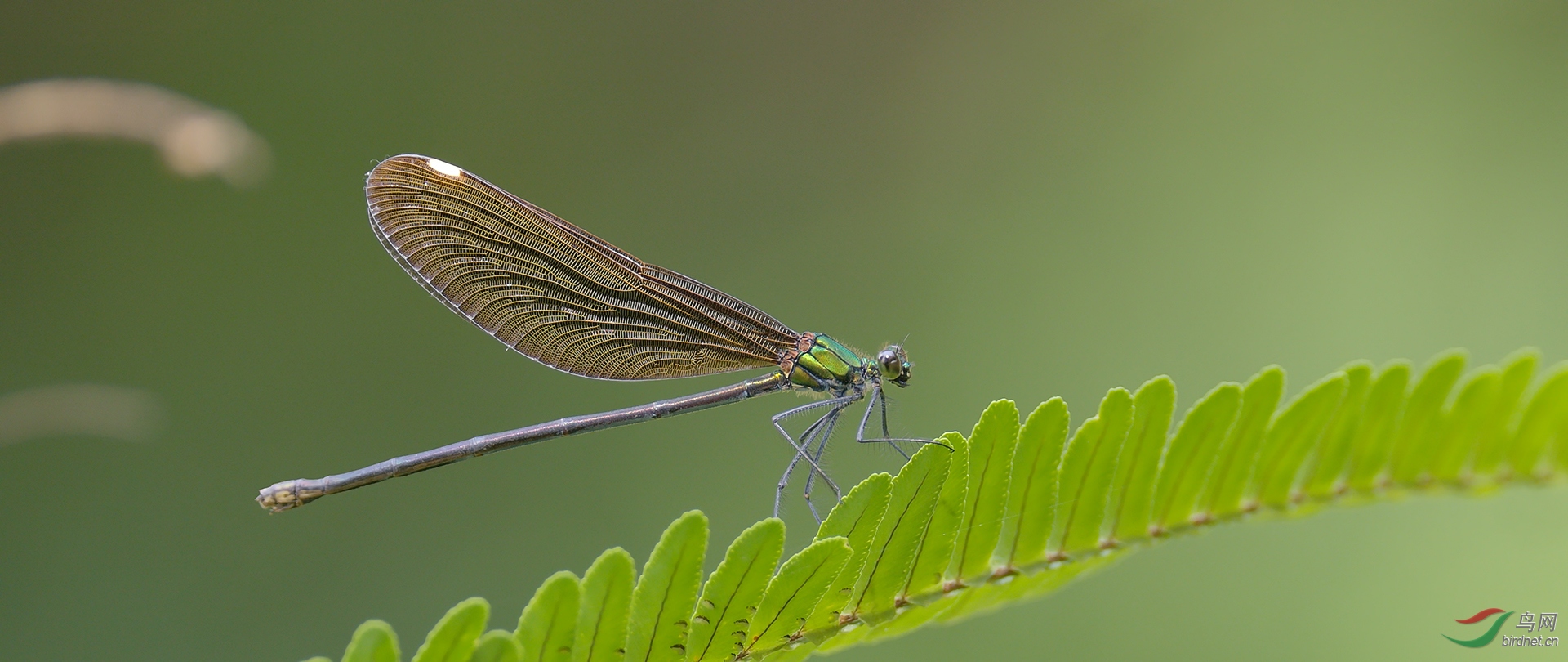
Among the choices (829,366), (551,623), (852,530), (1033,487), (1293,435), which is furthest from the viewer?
(829,366)

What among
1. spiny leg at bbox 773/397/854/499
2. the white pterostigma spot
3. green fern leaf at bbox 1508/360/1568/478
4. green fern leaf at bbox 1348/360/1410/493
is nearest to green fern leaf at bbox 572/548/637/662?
spiny leg at bbox 773/397/854/499

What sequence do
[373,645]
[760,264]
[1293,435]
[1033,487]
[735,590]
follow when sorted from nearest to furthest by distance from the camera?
[373,645] → [735,590] → [1033,487] → [1293,435] → [760,264]

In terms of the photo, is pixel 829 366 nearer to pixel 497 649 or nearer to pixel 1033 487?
pixel 1033 487

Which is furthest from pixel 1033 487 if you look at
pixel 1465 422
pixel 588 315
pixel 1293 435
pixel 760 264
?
pixel 760 264

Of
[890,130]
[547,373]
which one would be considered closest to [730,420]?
[547,373]

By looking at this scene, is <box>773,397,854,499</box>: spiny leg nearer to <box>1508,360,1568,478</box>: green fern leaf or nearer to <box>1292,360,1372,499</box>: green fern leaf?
<box>1292,360,1372,499</box>: green fern leaf

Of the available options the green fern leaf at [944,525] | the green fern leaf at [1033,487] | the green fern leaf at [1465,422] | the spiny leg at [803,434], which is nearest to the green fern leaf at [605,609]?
the green fern leaf at [944,525]

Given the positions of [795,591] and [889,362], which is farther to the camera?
[889,362]
